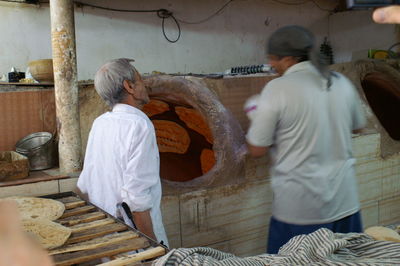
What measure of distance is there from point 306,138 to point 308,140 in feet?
0.05

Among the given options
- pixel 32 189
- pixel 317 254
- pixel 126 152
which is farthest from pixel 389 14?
pixel 32 189

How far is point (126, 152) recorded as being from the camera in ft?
6.56

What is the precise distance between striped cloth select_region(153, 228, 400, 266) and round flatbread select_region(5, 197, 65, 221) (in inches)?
38.5

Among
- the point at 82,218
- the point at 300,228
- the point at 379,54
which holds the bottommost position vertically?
the point at 300,228

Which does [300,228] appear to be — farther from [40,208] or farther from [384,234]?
[40,208]

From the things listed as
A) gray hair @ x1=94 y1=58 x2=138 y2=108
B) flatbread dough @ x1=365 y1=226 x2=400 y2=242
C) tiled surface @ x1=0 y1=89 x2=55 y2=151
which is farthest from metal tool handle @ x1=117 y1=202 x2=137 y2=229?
tiled surface @ x1=0 y1=89 x2=55 y2=151

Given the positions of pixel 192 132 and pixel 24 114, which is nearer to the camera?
pixel 24 114

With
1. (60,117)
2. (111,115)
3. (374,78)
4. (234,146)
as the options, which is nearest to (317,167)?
(111,115)

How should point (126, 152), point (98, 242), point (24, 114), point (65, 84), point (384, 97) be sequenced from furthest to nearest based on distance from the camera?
point (384, 97) < point (24, 114) < point (65, 84) < point (126, 152) < point (98, 242)

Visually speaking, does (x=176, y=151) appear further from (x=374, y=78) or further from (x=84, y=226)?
(x=84, y=226)

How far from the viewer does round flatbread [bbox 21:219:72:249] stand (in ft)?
5.47

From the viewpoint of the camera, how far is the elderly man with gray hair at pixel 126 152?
6.49 feet

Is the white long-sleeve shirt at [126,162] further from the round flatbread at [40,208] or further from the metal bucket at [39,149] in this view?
the metal bucket at [39,149]

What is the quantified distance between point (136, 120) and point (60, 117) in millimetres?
1246
